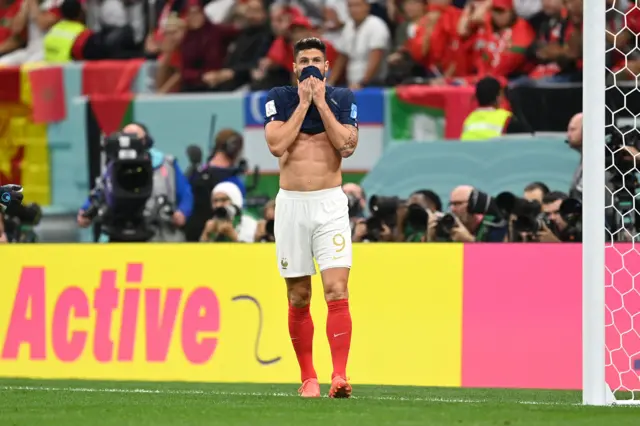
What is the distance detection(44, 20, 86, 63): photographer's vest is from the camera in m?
19.4

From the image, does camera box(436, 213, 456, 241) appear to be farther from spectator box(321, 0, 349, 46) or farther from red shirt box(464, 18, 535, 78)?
spectator box(321, 0, 349, 46)

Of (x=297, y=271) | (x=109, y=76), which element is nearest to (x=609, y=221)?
(x=297, y=271)

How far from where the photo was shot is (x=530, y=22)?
16.0 m

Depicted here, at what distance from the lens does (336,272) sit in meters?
9.08

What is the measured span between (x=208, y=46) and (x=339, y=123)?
943cm

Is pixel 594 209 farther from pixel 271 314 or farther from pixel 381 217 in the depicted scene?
pixel 381 217

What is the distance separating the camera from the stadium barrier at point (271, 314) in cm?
1099

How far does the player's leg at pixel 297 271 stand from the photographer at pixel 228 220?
424cm

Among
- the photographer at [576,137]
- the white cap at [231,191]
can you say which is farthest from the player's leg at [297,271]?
the white cap at [231,191]

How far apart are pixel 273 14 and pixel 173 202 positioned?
3.47m

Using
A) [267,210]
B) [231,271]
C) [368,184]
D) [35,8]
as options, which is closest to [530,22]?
[368,184]

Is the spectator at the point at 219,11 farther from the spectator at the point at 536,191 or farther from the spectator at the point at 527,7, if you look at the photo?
the spectator at the point at 536,191

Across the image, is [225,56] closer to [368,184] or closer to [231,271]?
[368,184]

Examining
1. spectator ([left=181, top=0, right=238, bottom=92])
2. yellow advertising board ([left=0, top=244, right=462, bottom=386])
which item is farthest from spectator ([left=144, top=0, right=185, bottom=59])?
yellow advertising board ([left=0, top=244, right=462, bottom=386])
